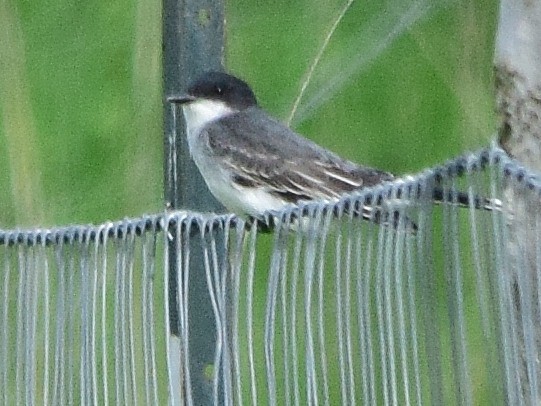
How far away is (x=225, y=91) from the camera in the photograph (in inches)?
119

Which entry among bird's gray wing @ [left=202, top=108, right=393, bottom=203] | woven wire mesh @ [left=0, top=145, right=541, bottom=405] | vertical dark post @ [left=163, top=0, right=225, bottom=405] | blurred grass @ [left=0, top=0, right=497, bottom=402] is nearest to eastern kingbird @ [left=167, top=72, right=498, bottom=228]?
bird's gray wing @ [left=202, top=108, right=393, bottom=203]

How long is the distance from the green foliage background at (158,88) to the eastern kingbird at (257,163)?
16.2 inches

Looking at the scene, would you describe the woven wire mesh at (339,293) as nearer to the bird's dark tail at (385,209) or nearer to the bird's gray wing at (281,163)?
the bird's dark tail at (385,209)

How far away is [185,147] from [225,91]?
62 cm

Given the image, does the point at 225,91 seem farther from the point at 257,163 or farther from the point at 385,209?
the point at 385,209

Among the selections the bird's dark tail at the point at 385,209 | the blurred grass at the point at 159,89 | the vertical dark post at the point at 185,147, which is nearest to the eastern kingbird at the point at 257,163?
the vertical dark post at the point at 185,147

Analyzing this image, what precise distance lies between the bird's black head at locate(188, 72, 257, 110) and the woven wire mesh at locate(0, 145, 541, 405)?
2.04ft

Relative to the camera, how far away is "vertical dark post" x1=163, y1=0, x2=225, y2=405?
2.06 metres

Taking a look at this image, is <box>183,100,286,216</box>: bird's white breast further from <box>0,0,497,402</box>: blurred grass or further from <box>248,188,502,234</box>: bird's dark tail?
<box>248,188,502,234</box>: bird's dark tail

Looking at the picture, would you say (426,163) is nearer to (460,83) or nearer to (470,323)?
(460,83)

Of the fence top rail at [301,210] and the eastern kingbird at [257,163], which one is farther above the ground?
the eastern kingbird at [257,163]

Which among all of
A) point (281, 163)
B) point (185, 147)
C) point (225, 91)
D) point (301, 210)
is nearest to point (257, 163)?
point (281, 163)

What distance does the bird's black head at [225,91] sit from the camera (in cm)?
266

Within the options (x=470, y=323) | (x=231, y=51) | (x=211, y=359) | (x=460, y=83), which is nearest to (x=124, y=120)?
(x=231, y=51)
